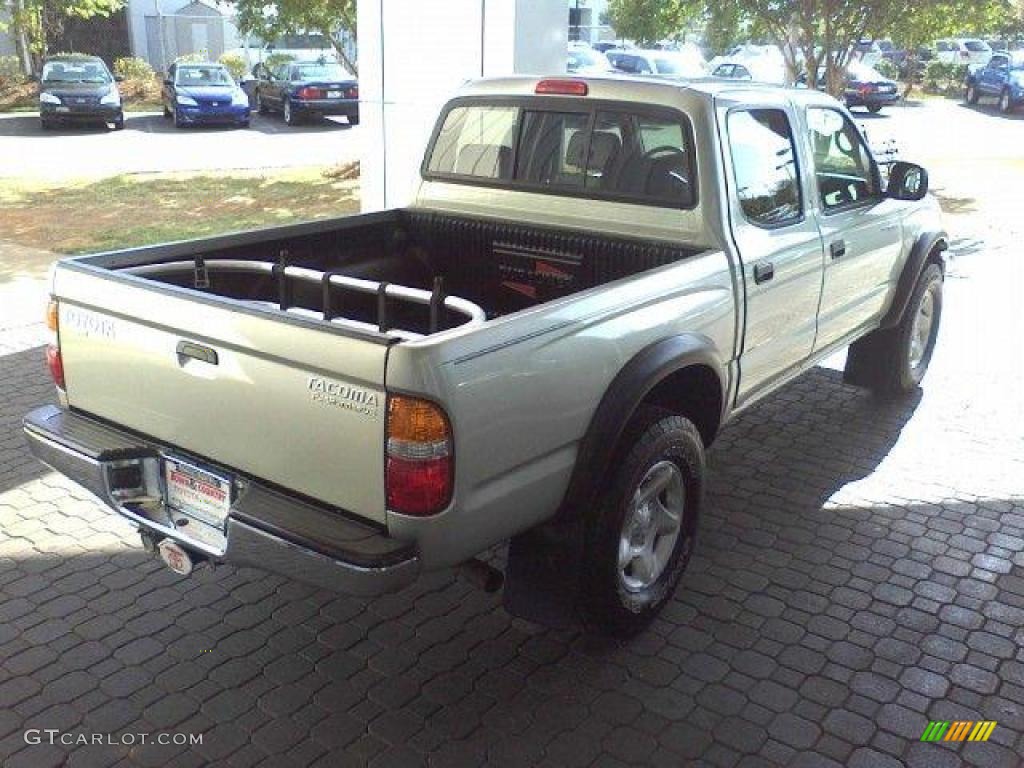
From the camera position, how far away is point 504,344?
9.46 feet

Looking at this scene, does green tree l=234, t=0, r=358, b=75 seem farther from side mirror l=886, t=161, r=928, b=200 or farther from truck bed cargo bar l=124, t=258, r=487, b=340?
truck bed cargo bar l=124, t=258, r=487, b=340

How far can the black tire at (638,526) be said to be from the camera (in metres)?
3.40

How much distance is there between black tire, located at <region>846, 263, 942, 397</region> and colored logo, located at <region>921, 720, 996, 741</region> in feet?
10.2

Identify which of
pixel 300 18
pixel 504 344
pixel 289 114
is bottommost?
pixel 289 114

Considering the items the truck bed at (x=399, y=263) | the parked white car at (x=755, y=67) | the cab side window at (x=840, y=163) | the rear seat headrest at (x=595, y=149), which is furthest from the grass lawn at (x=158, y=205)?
the parked white car at (x=755, y=67)

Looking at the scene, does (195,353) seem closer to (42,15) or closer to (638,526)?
(638,526)

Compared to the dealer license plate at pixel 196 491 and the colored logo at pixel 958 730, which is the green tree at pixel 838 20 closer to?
the colored logo at pixel 958 730

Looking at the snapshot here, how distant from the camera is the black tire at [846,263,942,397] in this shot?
599cm

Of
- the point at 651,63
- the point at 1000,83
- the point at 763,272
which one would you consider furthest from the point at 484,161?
the point at 1000,83

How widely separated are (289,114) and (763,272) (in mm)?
20834

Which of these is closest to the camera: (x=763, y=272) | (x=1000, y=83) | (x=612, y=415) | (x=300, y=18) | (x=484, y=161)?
(x=612, y=415)

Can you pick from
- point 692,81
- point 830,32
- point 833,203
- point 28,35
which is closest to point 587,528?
point 692,81

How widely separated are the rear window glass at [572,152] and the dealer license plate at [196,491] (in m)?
2.15

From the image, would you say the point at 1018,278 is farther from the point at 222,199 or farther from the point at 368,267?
the point at 222,199
